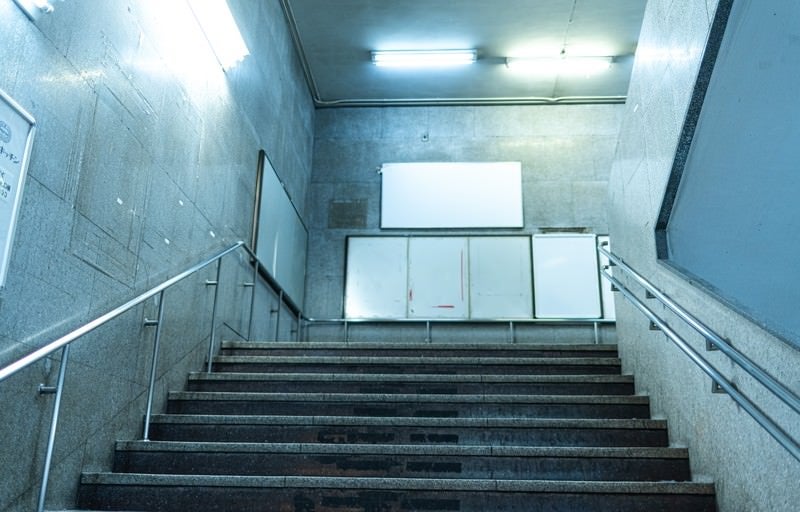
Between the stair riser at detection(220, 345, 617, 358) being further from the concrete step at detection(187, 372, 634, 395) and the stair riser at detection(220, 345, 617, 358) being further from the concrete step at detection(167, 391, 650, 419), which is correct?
the concrete step at detection(167, 391, 650, 419)

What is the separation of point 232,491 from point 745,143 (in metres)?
2.53

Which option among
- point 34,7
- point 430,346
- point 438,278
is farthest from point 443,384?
point 438,278

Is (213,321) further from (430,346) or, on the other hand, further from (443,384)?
(443,384)

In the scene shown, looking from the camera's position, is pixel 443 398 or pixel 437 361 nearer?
pixel 443 398

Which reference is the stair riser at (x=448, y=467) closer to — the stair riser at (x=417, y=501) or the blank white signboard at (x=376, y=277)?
the stair riser at (x=417, y=501)

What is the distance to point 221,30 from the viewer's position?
5.07m

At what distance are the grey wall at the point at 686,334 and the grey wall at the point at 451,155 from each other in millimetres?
3828

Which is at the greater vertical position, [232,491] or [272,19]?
[272,19]

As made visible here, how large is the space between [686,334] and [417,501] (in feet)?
4.78

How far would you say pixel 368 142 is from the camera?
9.14 m

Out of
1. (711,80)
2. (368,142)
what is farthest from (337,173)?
(711,80)

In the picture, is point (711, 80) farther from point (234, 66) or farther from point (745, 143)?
point (234, 66)

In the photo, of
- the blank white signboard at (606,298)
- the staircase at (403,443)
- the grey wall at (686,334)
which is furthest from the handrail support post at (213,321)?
the blank white signboard at (606,298)

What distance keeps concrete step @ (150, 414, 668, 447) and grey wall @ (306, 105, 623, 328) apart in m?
4.88
